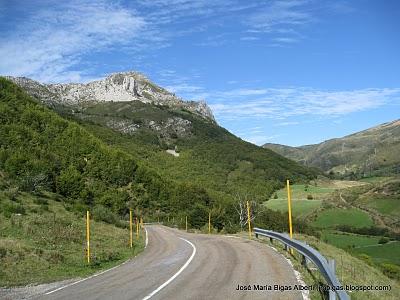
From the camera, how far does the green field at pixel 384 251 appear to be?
6459cm

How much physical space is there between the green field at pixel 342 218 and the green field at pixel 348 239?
966 cm

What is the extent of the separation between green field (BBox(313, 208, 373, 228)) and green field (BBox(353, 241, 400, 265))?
19940mm

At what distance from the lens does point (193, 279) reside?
1350 cm

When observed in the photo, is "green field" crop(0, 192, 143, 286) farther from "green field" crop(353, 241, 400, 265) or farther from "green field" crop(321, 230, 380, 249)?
"green field" crop(321, 230, 380, 249)

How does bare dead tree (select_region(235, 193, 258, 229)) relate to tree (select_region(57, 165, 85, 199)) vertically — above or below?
below

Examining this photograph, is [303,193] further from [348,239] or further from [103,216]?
[103,216]

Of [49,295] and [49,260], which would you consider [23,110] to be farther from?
[49,295]

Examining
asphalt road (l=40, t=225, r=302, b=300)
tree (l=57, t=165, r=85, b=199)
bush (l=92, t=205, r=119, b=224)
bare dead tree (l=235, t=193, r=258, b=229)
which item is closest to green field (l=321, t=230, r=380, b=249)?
bare dead tree (l=235, t=193, r=258, b=229)

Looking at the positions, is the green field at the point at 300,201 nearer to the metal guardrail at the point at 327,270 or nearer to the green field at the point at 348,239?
the green field at the point at 348,239

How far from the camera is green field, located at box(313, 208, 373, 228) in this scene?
95.3 metres

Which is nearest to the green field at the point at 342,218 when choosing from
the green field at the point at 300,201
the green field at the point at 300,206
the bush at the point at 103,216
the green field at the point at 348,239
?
the green field at the point at 300,206

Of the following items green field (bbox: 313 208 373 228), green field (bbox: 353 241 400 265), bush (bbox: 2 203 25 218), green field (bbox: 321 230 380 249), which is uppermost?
bush (bbox: 2 203 25 218)

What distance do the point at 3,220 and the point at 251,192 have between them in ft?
430

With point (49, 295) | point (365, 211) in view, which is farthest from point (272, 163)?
point (49, 295)
